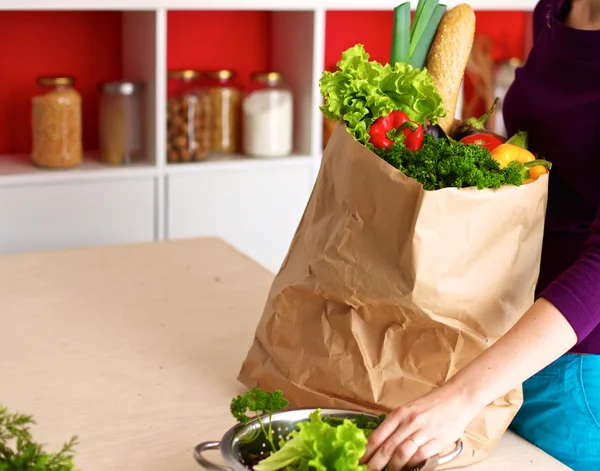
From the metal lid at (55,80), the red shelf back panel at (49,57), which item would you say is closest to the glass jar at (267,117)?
the red shelf back panel at (49,57)

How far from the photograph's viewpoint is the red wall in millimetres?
2617

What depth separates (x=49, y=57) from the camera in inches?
104

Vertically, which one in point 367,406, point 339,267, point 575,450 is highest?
point 339,267

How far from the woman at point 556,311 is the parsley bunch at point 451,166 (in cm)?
13

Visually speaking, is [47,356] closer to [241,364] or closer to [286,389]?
[241,364]

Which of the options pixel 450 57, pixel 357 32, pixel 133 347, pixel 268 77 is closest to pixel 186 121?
pixel 268 77

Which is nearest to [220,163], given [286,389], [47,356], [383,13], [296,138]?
[296,138]

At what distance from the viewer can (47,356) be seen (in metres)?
1.33

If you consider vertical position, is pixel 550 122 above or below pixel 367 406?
above

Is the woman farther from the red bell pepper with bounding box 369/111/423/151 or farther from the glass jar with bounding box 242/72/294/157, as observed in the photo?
the glass jar with bounding box 242/72/294/157

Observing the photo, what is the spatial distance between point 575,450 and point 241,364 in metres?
0.46

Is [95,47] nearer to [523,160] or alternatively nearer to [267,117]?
[267,117]

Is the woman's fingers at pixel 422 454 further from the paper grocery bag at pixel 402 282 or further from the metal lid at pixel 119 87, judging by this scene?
the metal lid at pixel 119 87

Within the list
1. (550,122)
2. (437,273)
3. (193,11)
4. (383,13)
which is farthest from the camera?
(383,13)
